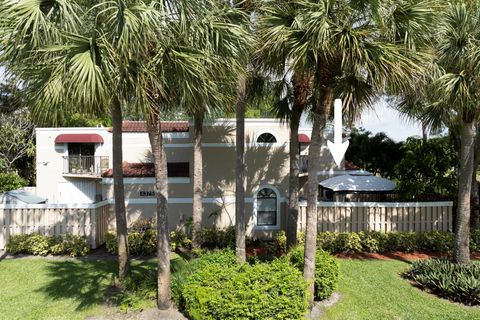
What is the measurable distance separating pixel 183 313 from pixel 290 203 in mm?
4898

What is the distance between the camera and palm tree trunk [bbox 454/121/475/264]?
9.91 metres

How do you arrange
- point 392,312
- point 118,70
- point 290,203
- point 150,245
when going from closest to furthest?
point 118,70 → point 392,312 → point 290,203 → point 150,245

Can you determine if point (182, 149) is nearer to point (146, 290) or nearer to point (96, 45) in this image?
point (146, 290)

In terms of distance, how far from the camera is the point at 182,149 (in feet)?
54.1

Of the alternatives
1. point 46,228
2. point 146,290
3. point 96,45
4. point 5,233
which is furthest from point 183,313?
point 5,233

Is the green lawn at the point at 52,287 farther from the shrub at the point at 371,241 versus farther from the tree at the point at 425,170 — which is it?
the tree at the point at 425,170

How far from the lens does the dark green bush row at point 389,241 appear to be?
1270cm

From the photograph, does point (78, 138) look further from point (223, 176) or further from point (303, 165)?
point (303, 165)

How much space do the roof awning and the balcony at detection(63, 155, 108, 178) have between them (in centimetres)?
101

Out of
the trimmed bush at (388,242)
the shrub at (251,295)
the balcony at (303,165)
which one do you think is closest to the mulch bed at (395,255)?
the trimmed bush at (388,242)

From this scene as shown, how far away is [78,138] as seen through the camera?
73.7ft

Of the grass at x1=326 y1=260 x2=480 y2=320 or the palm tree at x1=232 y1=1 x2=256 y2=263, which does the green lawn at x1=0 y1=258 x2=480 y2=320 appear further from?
the palm tree at x1=232 y1=1 x2=256 y2=263

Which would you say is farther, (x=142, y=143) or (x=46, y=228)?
(x=142, y=143)

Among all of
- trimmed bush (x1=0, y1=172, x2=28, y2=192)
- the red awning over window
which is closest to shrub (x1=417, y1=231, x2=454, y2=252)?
the red awning over window
